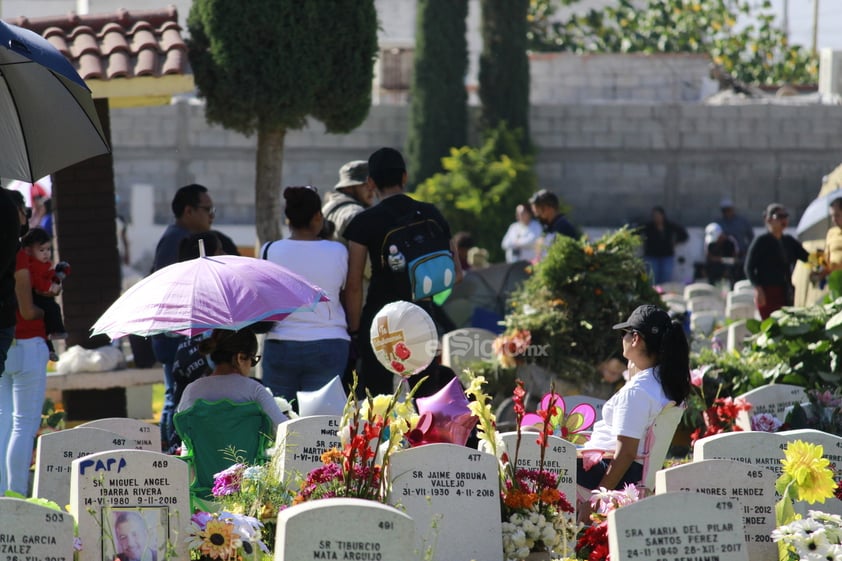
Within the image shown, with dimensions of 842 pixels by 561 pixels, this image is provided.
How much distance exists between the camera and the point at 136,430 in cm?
582

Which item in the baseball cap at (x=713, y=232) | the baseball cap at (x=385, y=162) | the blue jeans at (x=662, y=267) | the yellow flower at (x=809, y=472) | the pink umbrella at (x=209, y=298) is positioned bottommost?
the blue jeans at (x=662, y=267)

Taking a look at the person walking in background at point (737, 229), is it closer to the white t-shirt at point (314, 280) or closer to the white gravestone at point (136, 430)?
the white t-shirt at point (314, 280)

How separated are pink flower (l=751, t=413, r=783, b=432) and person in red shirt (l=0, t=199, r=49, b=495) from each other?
3551 millimetres

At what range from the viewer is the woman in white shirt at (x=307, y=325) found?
263 inches

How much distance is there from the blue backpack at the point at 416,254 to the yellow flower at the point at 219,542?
248 cm

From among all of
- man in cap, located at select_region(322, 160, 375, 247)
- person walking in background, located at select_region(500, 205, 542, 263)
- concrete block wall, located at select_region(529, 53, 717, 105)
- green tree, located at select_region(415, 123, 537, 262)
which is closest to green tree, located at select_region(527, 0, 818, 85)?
concrete block wall, located at select_region(529, 53, 717, 105)

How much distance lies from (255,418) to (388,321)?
71cm

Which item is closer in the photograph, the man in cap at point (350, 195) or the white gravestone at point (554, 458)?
the white gravestone at point (554, 458)

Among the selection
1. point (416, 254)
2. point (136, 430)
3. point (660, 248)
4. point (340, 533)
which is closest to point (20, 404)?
point (136, 430)

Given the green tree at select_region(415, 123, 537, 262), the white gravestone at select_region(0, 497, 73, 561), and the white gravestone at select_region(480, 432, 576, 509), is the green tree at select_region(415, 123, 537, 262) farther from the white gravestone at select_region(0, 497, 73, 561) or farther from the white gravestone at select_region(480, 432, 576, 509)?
the white gravestone at select_region(0, 497, 73, 561)

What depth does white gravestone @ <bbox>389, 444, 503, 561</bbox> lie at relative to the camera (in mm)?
4566

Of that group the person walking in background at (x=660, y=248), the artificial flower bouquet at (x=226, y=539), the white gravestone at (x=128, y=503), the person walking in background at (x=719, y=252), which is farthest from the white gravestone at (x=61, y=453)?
the person walking in background at (x=719, y=252)

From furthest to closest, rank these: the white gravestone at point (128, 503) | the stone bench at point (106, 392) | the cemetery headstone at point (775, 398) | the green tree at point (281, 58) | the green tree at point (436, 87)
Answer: the green tree at point (436, 87)
the green tree at point (281, 58)
the stone bench at point (106, 392)
the cemetery headstone at point (775, 398)
the white gravestone at point (128, 503)

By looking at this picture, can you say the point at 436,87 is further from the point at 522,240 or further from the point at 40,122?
the point at 40,122
